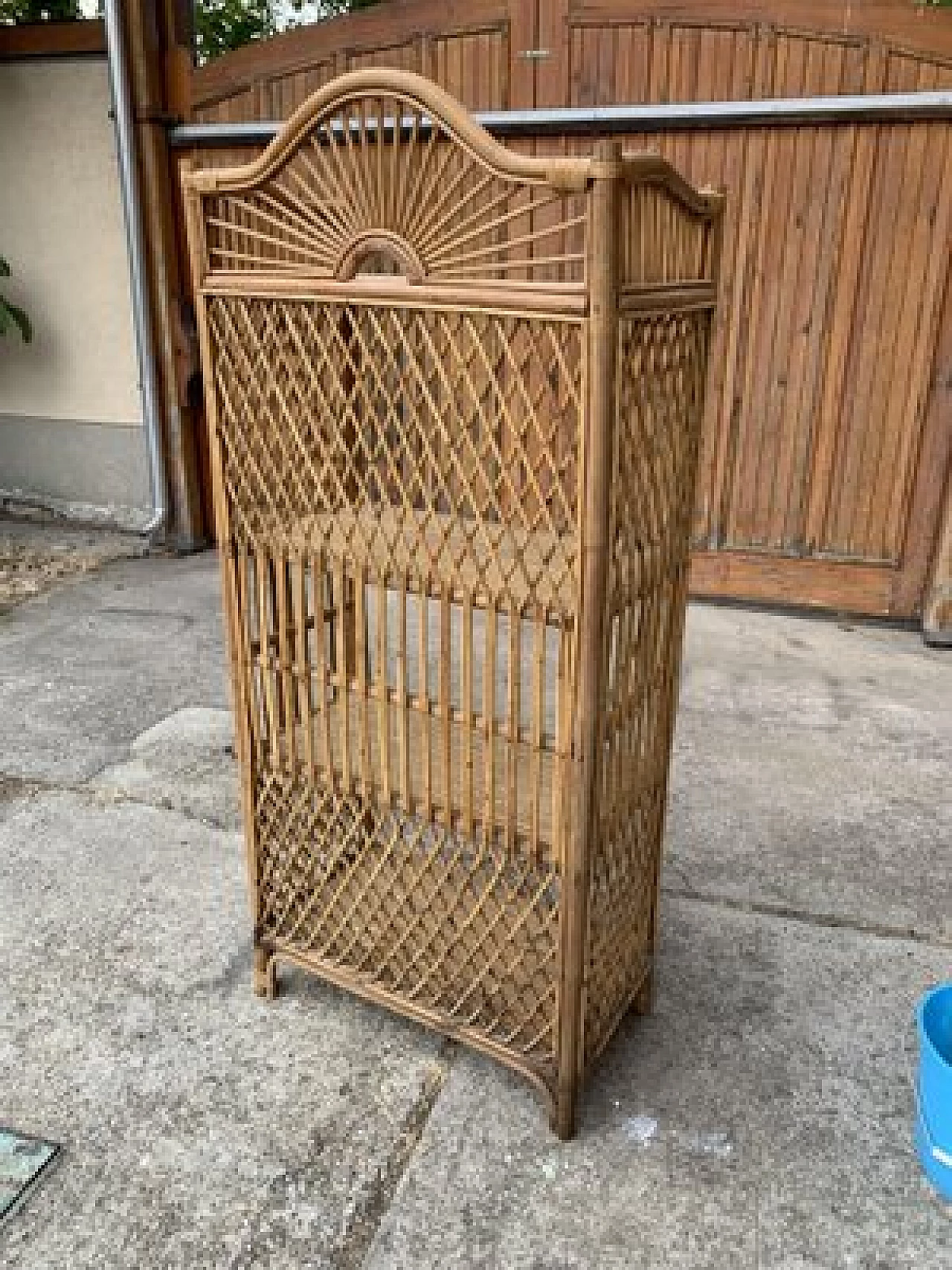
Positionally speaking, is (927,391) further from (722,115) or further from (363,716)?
(363,716)

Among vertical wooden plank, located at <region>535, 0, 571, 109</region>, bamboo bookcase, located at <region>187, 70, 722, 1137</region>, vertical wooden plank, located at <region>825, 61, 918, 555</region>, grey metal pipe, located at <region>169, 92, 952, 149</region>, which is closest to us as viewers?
bamboo bookcase, located at <region>187, 70, 722, 1137</region>

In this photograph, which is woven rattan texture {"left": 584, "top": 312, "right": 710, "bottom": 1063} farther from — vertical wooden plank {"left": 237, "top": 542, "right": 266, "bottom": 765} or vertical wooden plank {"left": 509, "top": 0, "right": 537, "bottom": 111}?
vertical wooden plank {"left": 509, "top": 0, "right": 537, "bottom": 111}

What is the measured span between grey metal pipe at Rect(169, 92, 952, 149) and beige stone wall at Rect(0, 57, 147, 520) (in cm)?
105

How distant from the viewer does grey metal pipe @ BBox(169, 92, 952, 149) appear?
3322 mm

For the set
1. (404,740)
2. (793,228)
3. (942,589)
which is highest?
(793,228)

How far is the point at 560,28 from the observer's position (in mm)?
3623

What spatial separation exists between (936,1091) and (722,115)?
3.25 meters

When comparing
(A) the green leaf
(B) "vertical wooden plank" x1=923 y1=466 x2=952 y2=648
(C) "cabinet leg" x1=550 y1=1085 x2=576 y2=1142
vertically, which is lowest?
(C) "cabinet leg" x1=550 y1=1085 x2=576 y2=1142

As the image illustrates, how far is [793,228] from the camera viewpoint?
362cm

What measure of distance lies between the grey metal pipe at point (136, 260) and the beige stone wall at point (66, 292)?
0.15 meters

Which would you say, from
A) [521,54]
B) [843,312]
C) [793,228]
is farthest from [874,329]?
[521,54]

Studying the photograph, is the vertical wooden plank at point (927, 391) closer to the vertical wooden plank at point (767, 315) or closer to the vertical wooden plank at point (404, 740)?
the vertical wooden plank at point (767, 315)

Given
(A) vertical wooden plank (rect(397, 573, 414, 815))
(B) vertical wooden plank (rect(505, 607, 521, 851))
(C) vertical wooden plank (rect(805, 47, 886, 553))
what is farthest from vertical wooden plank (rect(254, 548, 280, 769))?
(C) vertical wooden plank (rect(805, 47, 886, 553))

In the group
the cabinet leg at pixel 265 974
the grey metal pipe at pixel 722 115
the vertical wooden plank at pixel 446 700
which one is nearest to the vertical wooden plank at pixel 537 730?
the vertical wooden plank at pixel 446 700
